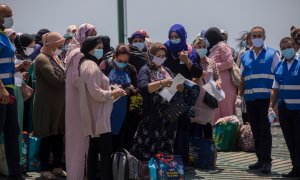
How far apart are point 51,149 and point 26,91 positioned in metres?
0.82

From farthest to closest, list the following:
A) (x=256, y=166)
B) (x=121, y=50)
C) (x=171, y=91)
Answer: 1. (x=256, y=166)
2. (x=171, y=91)
3. (x=121, y=50)

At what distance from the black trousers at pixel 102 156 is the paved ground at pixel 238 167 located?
106 cm

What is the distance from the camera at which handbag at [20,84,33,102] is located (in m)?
9.33

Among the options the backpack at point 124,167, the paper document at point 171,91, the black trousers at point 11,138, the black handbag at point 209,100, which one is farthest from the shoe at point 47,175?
the black handbag at point 209,100

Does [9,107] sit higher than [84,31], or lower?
lower

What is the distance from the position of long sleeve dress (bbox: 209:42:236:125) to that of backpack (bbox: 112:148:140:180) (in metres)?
3.69

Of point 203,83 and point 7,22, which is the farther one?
point 203,83

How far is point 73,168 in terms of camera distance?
8.73 m

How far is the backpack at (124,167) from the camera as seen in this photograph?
8523mm

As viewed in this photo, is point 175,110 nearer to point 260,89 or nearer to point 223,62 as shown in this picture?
point 260,89

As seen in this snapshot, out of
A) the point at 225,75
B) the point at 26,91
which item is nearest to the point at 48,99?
the point at 26,91

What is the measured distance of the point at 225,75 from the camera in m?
12.2

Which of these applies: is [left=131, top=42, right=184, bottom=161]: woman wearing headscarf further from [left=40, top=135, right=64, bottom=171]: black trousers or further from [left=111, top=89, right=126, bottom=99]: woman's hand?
[left=40, top=135, right=64, bottom=171]: black trousers

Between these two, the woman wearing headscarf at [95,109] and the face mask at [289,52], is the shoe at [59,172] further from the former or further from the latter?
the face mask at [289,52]
